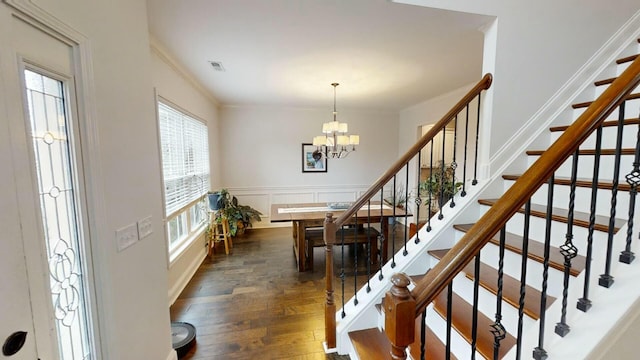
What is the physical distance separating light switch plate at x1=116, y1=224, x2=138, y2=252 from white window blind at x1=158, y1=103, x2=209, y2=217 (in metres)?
1.49

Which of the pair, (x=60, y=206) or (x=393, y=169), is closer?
(x=60, y=206)

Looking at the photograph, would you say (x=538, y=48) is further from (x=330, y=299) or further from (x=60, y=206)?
(x=60, y=206)

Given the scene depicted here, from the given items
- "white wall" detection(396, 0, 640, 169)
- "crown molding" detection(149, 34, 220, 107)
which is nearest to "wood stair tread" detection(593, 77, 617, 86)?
"white wall" detection(396, 0, 640, 169)

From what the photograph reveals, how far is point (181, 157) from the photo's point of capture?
331 centimetres

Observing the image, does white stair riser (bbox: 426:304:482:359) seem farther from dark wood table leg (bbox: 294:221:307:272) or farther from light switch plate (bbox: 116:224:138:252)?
dark wood table leg (bbox: 294:221:307:272)

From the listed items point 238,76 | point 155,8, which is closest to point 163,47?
point 155,8

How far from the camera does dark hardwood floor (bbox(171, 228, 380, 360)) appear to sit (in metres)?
2.05

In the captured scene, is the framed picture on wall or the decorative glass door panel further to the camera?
the framed picture on wall

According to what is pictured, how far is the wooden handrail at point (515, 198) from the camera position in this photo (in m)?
0.85

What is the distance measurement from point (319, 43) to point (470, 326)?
2.46 meters

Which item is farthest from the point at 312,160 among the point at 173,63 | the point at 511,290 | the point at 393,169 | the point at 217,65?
the point at 511,290

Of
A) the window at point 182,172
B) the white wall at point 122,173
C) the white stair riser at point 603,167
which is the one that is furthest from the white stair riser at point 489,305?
the window at point 182,172

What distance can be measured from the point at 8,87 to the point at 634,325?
7.42ft

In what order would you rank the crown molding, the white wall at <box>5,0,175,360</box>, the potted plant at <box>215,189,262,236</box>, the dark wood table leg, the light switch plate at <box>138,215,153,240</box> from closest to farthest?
the white wall at <box>5,0,175,360</box>, the light switch plate at <box>138,215,153,240</box>, the crown molding, the dark wood table leg, the potted plant at <box>215,189,262,236</box>
